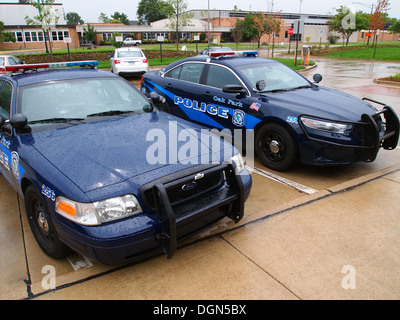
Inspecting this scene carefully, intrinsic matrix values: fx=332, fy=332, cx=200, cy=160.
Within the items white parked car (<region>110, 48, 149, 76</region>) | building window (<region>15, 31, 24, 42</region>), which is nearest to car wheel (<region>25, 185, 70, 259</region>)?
white parked car (<region>110, 48, 149, 76</region>)

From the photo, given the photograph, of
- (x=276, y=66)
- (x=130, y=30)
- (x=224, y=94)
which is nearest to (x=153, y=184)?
(x=224, y=94)

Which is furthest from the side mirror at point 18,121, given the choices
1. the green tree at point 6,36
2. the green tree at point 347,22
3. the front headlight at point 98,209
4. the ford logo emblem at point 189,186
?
the green tree at point 6,36

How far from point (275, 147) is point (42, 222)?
3.29 metres

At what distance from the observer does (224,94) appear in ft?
18.1

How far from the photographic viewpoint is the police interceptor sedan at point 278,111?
14.7ft

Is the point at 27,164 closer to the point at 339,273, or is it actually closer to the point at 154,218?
the point at 154,218

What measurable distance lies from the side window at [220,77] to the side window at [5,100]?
10.3ft

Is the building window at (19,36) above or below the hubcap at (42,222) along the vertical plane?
above

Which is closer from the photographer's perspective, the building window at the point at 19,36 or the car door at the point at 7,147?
the car door at the point at 7,147

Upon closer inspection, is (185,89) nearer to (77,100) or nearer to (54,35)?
(77,100)

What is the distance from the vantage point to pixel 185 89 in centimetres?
614

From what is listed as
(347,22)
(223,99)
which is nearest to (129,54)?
(223,99)

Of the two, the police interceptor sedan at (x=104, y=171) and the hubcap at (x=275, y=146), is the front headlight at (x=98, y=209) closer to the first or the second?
the police interceptor sedan at (x=104, y=171)

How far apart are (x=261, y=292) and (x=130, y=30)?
73.9m
